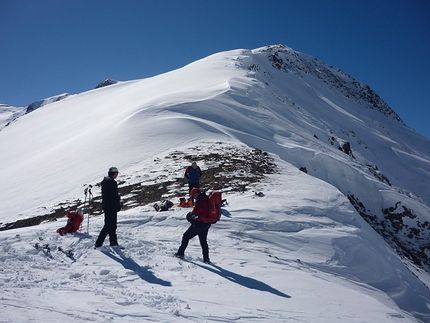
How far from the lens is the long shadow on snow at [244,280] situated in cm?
590

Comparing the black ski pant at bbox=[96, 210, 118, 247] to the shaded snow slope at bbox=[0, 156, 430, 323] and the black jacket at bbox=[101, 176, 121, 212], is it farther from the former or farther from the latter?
the shaded snow slope at bbox=[0, 156, 430, 323]

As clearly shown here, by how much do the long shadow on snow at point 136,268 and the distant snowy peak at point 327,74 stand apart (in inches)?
2322

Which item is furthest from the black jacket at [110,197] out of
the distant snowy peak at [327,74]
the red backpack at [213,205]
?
the distant snowy peak at [327,74]

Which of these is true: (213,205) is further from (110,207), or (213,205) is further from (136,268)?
(110,207)

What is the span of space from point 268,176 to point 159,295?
29.7 ft

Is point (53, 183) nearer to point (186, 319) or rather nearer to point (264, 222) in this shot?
point (264, 222)

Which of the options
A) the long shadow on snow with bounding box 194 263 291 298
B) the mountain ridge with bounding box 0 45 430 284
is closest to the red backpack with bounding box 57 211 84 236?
the long shadow on snow with bounding box 194 263 291 298

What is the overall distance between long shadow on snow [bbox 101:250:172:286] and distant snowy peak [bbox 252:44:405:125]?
5899cm

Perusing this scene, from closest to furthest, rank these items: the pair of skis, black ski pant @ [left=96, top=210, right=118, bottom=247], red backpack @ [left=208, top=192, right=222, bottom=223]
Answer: the pair of skis < red backpack @ [left=208, top=192, right=222, bottom=223] < black ski pant @ [left=96, top=210, right=118, bottom=247]

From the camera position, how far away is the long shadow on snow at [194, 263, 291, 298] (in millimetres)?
5898

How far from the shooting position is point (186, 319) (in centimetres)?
452

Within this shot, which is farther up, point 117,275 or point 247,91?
point 247,91

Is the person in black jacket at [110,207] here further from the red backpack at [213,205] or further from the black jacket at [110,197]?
the red backpack at [213,205]

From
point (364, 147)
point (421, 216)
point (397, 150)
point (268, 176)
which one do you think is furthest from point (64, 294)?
point (397, 150)
